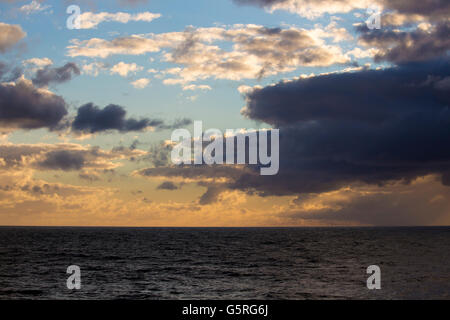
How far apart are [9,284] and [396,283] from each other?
1608 inches

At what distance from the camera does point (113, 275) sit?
183 feet

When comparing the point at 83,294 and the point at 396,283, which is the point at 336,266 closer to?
the point at 396,283

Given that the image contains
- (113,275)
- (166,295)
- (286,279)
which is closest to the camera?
(166,295)

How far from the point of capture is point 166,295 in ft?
135

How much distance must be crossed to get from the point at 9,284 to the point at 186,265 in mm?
26669
